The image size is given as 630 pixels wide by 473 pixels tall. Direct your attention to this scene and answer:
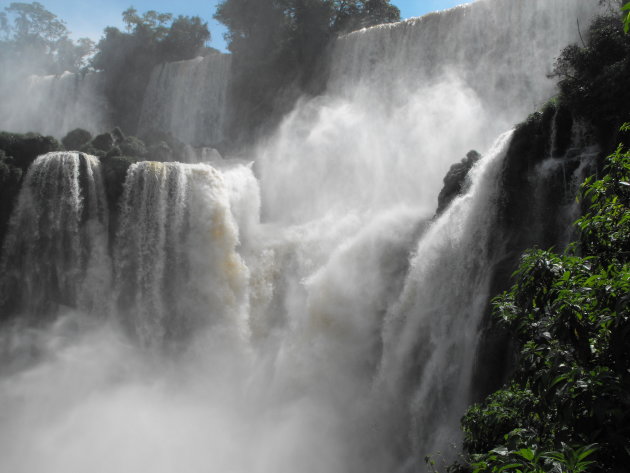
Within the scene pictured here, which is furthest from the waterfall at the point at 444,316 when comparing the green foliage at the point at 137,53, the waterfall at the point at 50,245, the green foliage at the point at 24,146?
the green foliage at the point at 137,53

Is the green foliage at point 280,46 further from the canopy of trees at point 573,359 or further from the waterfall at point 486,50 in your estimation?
the canopy of trees at point 573,359

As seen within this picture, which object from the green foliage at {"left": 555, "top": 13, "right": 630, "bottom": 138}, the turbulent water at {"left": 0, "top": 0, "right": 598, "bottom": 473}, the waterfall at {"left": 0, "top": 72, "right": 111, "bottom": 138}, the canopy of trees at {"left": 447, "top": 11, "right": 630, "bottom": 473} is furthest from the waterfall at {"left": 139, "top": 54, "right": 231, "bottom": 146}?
the canopy of trees at {"left": 447, "top": 11, "right": 630, "bottom": 473}

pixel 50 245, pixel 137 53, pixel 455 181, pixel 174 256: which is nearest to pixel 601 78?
pixel 455 181

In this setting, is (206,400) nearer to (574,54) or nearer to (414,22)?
(574,54)

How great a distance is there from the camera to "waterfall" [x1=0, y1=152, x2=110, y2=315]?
685 inches

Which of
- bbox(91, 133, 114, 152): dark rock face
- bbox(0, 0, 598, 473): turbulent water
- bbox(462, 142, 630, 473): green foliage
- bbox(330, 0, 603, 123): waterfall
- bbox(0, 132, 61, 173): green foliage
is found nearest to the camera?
bbox(462, 142, 630, 473): green foliage

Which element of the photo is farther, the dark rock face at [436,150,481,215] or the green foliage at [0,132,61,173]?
the green foliage at [0,132,61,173]

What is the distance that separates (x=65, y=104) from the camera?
34875mm

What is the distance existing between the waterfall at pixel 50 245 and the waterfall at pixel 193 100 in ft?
44.3

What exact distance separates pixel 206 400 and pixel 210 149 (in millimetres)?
13055

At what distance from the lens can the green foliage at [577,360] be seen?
2758 millimetres

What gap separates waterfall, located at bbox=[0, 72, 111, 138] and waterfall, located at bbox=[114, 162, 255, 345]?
20.1 metres

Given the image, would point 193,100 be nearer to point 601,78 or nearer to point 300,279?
point 300,279

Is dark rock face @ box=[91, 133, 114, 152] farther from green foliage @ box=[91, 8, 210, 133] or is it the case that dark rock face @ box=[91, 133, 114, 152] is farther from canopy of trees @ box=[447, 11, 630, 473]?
canopy of trees @ box=[447, 11, 630, 473]
